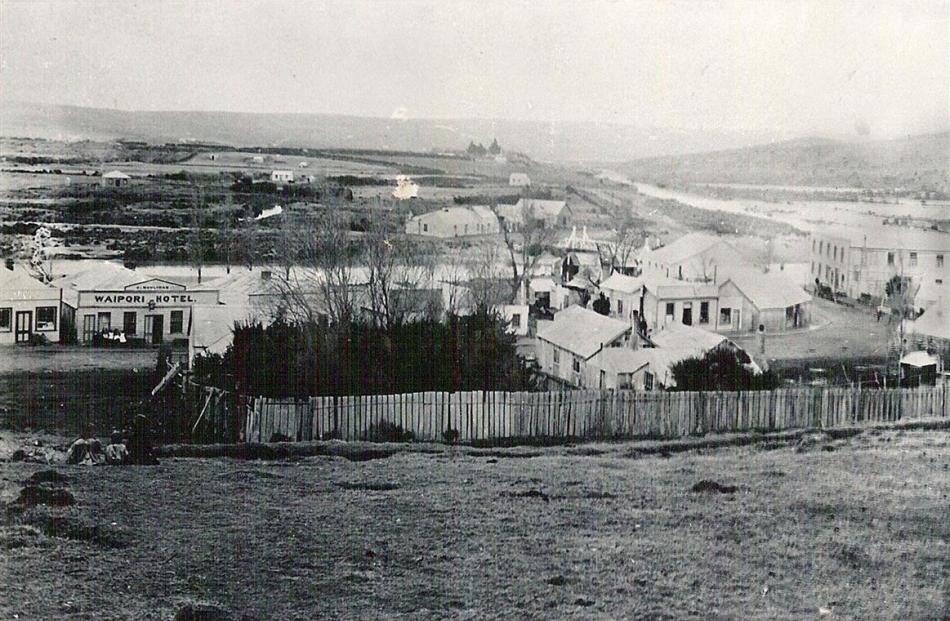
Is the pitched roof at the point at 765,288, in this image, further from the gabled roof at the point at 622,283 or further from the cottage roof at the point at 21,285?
the cottage roof at the point at 21,285

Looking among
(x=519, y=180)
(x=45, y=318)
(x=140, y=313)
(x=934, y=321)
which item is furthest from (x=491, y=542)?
(x=934, y=321)

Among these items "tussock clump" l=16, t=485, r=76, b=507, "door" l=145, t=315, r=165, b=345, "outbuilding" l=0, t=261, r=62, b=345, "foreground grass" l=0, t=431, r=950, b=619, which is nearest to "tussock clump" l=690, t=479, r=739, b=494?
"foreground grass" l=0, t=431, r=950, b=619

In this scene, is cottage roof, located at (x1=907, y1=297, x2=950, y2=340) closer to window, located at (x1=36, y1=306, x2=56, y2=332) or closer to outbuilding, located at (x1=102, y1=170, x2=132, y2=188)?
outbuilding, located at (x1=102, y1=170, x2=132, y2=188)

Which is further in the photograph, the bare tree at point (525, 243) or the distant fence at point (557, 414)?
the bare tree at point (525, 243)

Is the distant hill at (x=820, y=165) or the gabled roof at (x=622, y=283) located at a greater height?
the distant hill at (x=820, y=165)

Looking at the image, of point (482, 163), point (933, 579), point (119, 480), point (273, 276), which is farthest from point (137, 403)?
point (933, 579)

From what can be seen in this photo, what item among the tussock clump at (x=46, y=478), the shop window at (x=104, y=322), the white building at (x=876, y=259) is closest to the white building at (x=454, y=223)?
the shop window at (x=104, y=322)

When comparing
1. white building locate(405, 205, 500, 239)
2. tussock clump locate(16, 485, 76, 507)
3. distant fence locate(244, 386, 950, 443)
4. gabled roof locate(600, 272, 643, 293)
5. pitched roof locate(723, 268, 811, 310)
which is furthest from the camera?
pitched roof locate(723, 268, 811, 310)
